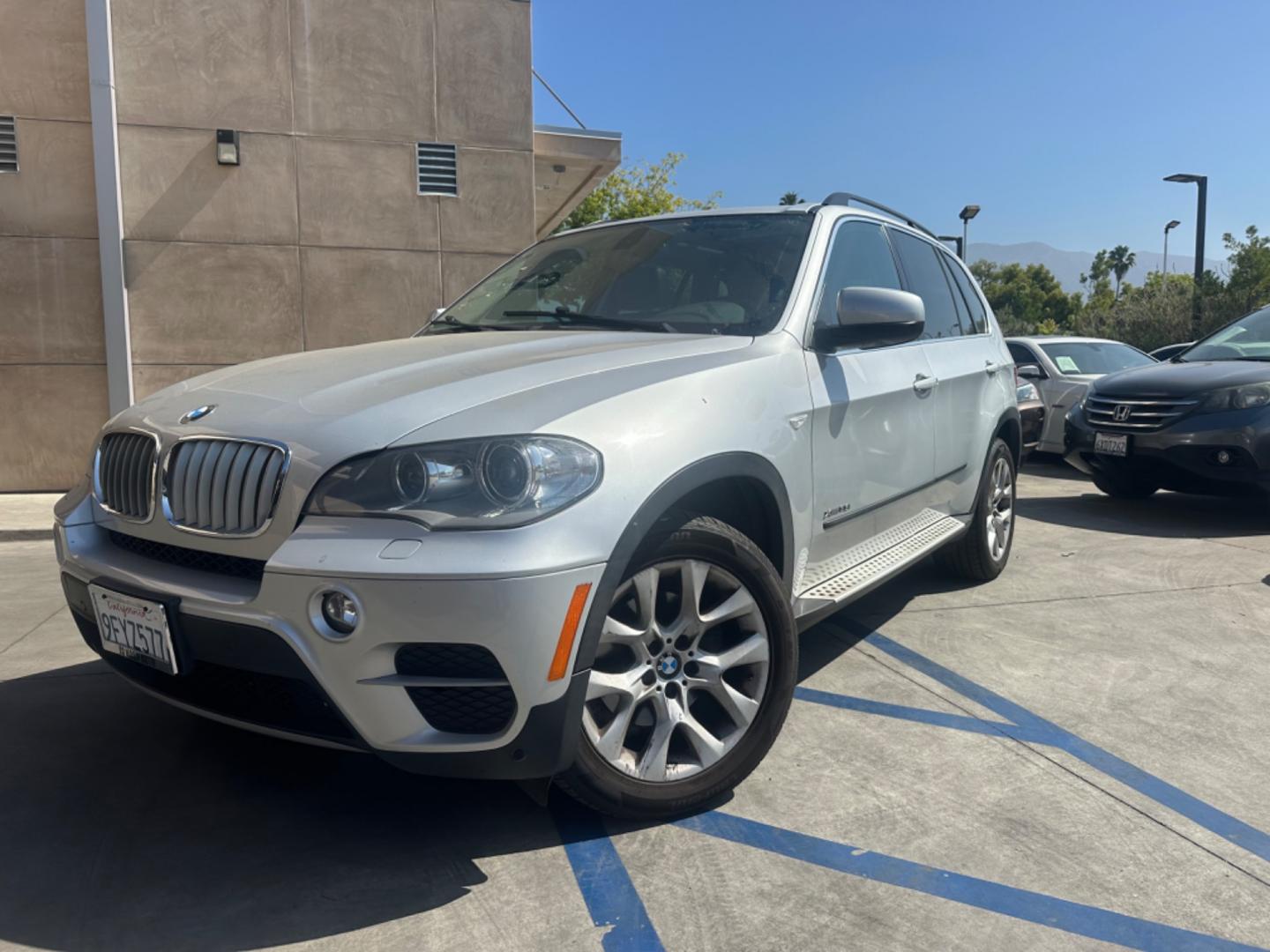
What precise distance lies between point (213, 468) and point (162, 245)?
8.16 metres

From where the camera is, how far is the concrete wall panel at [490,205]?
10.3 metres

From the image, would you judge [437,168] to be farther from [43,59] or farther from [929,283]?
[929,283]

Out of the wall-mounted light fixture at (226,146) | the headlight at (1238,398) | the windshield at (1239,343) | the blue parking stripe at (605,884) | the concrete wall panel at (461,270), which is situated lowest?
the blue parking stripe at (605,884)

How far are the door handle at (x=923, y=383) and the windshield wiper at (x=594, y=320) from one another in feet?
4.08

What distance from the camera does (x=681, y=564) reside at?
8.70 ft

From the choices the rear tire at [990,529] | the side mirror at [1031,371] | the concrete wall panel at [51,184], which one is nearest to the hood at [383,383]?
the rear tire at [990,529]


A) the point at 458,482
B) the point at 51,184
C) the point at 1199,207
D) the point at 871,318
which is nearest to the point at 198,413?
the point at 458,482

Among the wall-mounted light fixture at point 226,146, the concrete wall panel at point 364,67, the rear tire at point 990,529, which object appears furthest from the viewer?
the concrete wall panel at point 364,67

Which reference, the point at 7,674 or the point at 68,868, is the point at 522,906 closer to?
the point at 68,868

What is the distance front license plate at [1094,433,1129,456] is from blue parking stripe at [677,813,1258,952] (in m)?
5.72

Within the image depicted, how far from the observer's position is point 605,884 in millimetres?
2438

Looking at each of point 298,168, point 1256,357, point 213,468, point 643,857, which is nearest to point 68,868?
point 213,468

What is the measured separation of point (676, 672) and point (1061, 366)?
9440mm

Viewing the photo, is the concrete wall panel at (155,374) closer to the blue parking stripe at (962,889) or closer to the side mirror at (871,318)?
the side mirror at (871,318)
